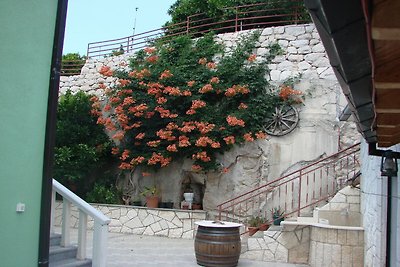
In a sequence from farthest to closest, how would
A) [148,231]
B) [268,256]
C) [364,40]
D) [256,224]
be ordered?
[148,231] < [256,224] < [268,256] < [364,40]

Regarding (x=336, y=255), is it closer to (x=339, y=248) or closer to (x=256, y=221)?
(x=339, y=248)

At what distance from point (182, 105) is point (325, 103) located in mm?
3683

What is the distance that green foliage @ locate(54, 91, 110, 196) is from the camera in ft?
37.6

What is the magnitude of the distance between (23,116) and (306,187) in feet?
23.2

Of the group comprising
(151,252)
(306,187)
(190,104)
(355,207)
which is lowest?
(151,252)

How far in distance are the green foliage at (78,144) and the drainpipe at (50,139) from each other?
7224 millimetres

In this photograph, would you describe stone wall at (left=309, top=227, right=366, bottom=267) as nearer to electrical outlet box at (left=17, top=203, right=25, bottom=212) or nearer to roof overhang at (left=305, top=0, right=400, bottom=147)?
electrical outlet box at (left=17, top=203, right=25, bottom=212)

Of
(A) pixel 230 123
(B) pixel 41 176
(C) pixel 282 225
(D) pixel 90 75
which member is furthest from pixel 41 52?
(D) pixel 90 75

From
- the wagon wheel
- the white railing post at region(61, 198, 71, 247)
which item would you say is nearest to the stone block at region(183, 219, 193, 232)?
the wagon wheel

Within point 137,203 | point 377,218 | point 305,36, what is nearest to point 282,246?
point 377,218

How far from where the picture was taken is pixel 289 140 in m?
10.3

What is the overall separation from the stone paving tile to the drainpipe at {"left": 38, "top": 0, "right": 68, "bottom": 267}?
2720 millimetres

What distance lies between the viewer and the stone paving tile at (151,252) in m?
7.19

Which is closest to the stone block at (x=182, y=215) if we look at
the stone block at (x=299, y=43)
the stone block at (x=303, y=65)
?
the stone block at (x=303, y=65)
